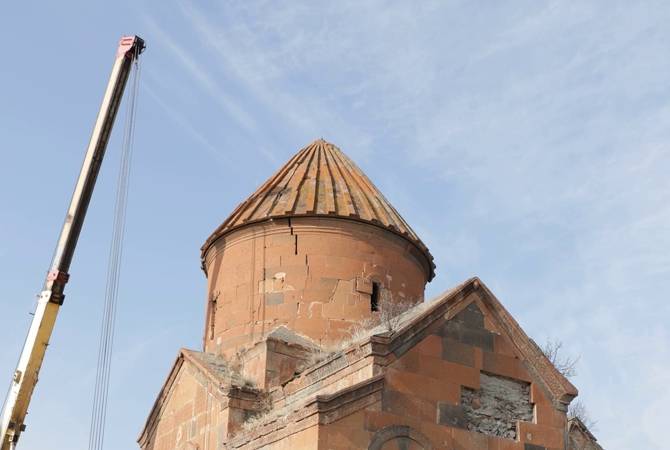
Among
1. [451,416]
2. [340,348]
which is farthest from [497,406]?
[340,348]

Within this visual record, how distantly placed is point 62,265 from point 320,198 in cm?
364

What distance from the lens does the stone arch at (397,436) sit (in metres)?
9.12

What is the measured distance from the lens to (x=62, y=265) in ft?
42.4

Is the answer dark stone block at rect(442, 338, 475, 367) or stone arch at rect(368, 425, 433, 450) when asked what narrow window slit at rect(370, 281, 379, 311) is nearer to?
dark stone block at rect(442, 338, 475, 367)

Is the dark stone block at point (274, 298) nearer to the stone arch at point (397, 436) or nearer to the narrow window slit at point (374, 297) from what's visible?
the narrow window slit at point (374, 297)

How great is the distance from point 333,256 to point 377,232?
0.77 meters

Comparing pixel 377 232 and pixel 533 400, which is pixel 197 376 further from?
pixel 533 400

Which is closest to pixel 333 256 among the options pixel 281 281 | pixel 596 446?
pixel 281 281

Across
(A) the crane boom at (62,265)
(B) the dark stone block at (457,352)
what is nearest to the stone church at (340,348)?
(B) the dark stone block at (457,352)

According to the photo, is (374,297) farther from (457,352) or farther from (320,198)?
(457,352)

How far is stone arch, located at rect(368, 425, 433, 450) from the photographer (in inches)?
359

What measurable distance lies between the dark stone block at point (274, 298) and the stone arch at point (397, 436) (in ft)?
11.4

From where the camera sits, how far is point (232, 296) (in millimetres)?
12766

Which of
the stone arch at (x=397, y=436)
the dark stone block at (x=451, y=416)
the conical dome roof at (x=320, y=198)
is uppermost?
the conical dome roof at (x=320, y=198)
